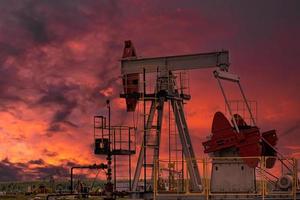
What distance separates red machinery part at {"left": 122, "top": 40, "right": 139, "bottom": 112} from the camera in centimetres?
2847

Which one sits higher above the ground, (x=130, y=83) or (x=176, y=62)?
(x=176, y=62)

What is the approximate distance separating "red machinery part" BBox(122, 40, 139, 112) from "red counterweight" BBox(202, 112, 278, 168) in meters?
7.98

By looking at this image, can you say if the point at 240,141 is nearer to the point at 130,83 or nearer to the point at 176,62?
the point at 176,62

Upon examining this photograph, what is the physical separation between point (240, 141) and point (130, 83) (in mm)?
10405

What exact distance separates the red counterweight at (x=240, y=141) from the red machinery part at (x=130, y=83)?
7.98 meters

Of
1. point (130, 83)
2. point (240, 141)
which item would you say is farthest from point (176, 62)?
point (240, 141)

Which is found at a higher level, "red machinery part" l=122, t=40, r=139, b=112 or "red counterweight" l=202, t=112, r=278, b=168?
"red machinery part" l=122, t=40, r=139, b=112

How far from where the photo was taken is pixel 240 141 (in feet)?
67.1

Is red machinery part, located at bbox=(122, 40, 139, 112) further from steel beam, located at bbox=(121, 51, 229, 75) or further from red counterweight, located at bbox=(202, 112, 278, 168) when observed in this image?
red counterweight, located at bbox=(202, 112, 278, 168)

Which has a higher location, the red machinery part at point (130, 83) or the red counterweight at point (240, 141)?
the red machinery part at point (130, 83)

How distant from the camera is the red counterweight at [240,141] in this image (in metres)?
20.3

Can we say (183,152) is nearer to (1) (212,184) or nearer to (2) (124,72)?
(2) (124,72)

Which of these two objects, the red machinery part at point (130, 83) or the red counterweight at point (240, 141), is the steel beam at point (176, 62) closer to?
the red machinery part at point (130, 83)

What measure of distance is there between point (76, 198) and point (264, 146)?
19.3 m
